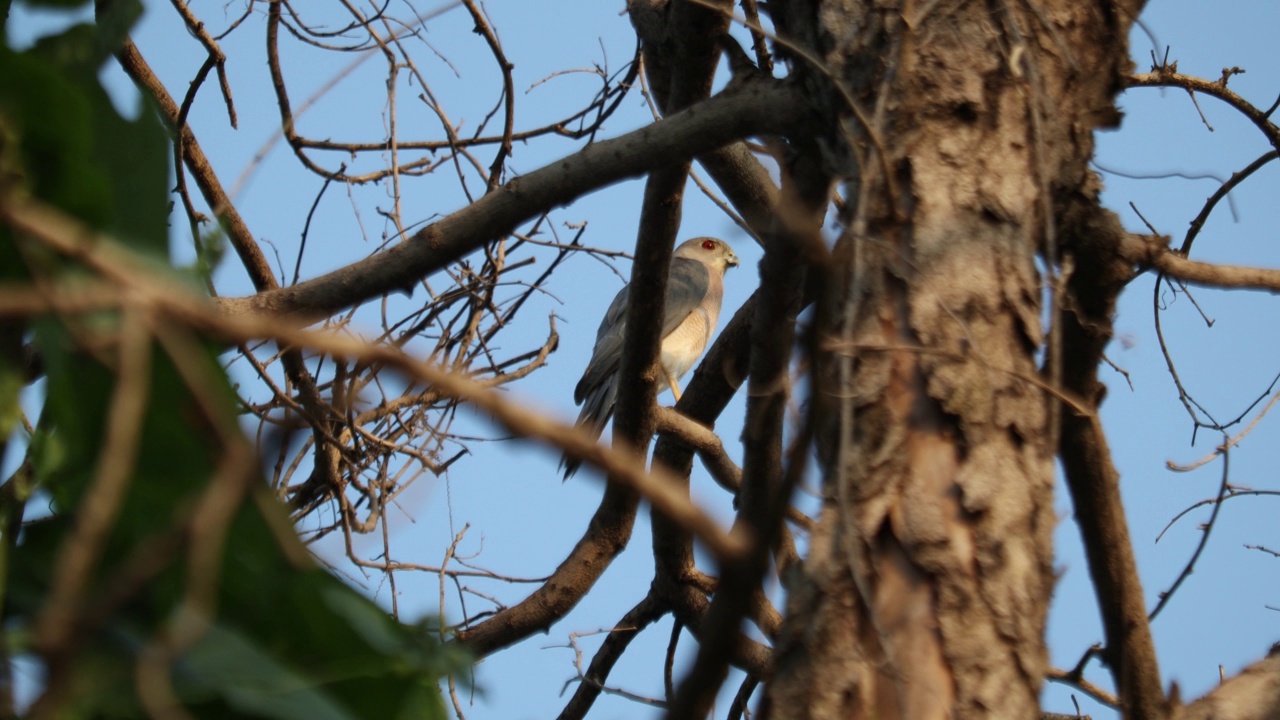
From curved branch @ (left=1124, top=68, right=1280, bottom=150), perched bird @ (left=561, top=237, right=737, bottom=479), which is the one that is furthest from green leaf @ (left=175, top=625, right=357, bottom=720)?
perched bird @ (left=561, top=237, right=737, bottom=479)

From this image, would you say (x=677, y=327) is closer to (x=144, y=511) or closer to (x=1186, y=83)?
(x=1186, y=83)

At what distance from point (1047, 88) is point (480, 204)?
1069 mm

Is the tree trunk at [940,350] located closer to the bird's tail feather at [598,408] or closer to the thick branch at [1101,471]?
the thick branch at [1101,471]

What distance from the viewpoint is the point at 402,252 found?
2270mm

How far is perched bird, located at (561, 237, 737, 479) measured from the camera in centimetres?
702

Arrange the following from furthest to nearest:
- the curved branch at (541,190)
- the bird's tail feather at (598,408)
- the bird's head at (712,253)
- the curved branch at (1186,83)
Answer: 1. the bird's head at (712,253)
2. the bird's tail feather at (598,408)
3. the curved branch at (1186,83)
4. the curved branch at (541,190)

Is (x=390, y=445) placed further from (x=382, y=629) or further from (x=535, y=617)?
(x=382, y=629)

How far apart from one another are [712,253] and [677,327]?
1.98 metres

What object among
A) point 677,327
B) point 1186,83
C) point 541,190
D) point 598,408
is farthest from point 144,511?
point 677,327

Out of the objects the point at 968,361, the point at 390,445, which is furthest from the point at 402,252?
the point at 390,445

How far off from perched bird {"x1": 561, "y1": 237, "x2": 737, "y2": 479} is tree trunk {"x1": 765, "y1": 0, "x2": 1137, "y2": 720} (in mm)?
4296

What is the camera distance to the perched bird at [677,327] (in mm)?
7023

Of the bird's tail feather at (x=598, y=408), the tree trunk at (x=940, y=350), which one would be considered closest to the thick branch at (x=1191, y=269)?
the tree trunk at (x=940, y=350)

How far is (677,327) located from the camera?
28.2ft
